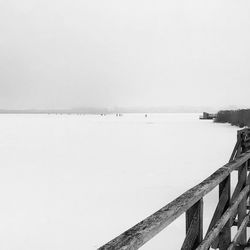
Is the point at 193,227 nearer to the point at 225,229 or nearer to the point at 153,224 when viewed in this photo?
the point at 153,224

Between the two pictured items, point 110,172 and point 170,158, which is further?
point 170,158

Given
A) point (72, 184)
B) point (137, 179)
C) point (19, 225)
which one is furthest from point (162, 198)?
point (19, 225)

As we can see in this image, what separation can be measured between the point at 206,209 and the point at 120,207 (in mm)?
2075

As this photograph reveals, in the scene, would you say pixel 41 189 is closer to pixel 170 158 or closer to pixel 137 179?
pixel 137 179

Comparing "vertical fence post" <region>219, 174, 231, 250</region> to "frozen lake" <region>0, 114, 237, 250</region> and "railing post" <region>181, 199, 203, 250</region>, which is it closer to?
"railing post" <region>181, 199, 203, 250</region>

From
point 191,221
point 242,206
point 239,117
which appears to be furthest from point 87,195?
point 239,117

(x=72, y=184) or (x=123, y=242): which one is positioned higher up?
(x=123, y=242)

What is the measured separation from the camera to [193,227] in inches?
83.4

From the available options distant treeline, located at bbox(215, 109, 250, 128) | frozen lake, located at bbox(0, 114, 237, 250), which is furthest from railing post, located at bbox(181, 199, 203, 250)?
distant treeline, located at bbox(215, 109, 250, 128)

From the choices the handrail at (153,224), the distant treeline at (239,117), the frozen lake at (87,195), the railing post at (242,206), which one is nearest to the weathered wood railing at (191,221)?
the handrail at (153,224)

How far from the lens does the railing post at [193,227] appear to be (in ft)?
6.89

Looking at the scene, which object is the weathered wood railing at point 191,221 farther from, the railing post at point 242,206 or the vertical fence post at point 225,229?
the railing post at point 242,206

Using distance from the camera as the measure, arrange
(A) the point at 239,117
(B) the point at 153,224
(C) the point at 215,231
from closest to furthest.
Result: (B) the point at 153,224
(C) the point at 215,231
(A) the point at 239,117

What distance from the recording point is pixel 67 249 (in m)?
5.13
